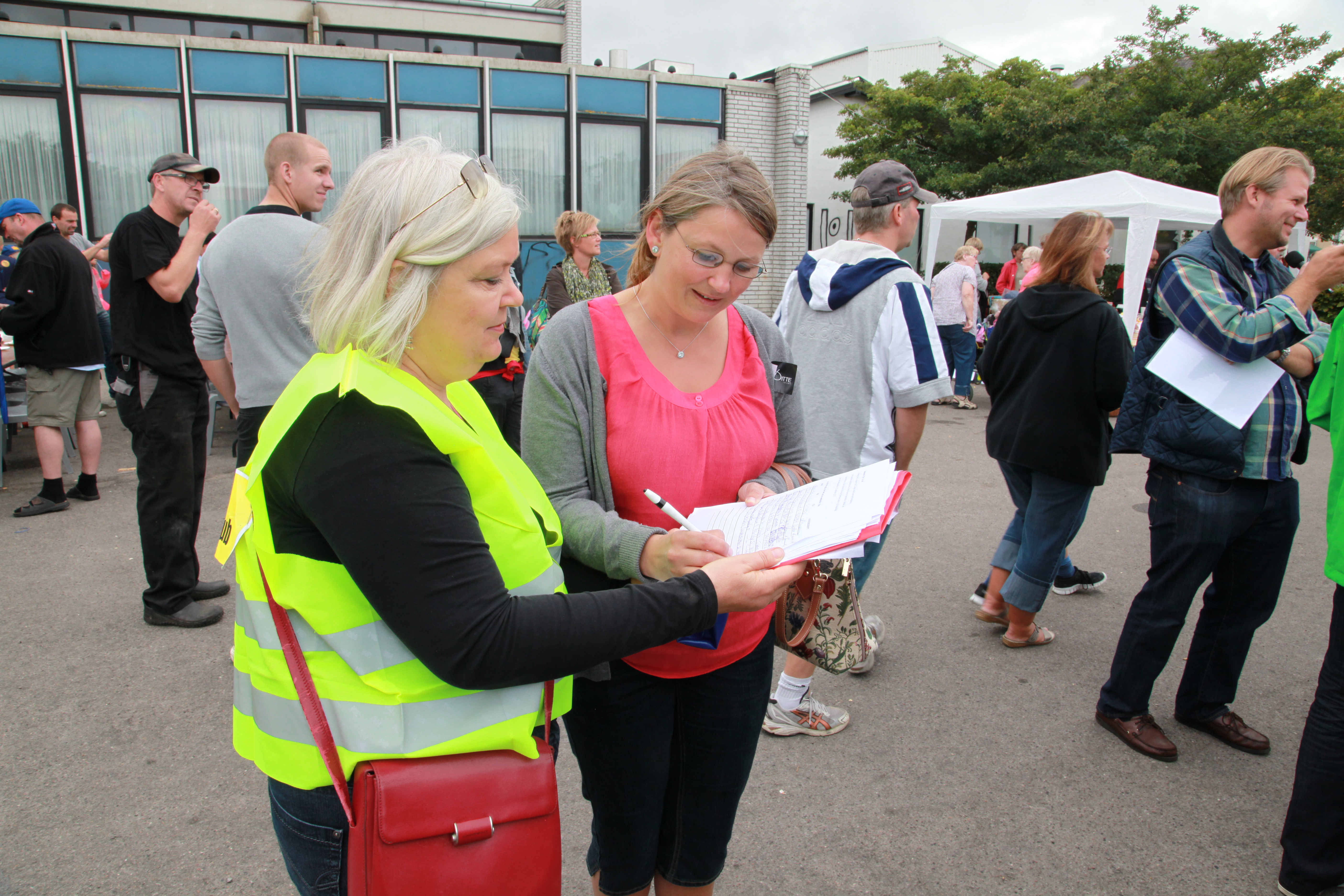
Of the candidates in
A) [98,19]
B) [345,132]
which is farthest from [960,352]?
[98,19]

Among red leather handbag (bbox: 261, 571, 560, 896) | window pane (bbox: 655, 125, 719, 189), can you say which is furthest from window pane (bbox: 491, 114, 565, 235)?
red leather handbag (bbox: 261, 571, 560, 896)

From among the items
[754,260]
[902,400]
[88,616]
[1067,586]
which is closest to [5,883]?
[88,616]

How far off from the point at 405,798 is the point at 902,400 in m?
2.45

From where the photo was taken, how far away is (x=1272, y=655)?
3.85 meters

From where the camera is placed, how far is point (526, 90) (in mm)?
13547

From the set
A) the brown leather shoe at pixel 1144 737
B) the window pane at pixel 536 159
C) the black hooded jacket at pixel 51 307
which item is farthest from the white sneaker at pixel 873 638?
the window pane at pixel 536 159

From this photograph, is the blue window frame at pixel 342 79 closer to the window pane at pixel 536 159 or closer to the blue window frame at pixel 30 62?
the window pane at pixel 536 159

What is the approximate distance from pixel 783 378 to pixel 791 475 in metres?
0.23

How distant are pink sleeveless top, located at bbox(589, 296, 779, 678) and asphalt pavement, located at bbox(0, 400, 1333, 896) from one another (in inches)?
43.1

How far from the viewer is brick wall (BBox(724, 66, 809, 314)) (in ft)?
49.3

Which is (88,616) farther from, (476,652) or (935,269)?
(935,269)

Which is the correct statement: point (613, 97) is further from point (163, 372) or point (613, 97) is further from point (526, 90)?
point (163, 372)

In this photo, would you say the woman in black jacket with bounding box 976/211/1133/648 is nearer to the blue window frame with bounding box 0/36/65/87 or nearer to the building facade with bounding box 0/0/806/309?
the building facade with bounding box 0/0/806/309

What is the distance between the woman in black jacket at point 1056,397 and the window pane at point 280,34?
18552 millimetres
